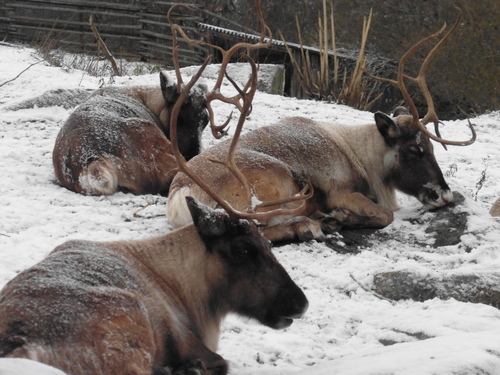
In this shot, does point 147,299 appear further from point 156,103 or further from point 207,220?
point 156,103

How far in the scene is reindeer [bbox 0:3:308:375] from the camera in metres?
2.91

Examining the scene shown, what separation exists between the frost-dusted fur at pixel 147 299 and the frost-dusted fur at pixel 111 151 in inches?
112

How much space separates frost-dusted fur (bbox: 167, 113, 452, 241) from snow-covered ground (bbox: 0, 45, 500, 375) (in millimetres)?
222

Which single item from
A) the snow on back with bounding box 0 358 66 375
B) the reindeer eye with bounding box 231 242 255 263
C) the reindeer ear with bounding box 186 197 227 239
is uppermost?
the snow on back with bounding box 0 358 66 375

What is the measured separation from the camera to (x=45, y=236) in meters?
5.39

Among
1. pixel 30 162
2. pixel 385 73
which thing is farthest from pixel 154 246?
pixel 385 73

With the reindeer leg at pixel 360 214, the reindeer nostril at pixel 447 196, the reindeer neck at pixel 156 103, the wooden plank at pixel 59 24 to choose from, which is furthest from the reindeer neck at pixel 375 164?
the wooden plank at pixel 59 24

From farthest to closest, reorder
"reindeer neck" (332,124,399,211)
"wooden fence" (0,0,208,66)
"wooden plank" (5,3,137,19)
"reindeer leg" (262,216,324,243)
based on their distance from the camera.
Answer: "wooden plank" (5,3,137,19), "wooden fence" (0,0,208,66), "reindeer neck" (332,124,399,211), "reindeer leg" (262,216,324,243)

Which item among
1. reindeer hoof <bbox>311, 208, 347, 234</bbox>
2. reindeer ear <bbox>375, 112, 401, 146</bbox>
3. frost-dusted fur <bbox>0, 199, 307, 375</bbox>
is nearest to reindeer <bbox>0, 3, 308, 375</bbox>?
frost-dusted fur <bbox>0, 199, 307, 375</bbox>

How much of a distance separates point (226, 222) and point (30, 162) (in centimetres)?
422

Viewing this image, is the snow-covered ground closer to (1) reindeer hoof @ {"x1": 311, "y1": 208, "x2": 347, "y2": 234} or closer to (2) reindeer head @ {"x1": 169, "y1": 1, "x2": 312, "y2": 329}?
(2) reindeer head @ {"x1": 169, "y1": 1, "x2": 312, "y2": 329}

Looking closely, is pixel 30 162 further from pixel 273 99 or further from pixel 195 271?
pixel 273 99

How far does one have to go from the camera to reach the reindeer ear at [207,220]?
3.71m

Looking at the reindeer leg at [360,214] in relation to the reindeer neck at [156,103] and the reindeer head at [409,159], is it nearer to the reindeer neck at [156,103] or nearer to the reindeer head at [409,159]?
the reindeer head at [409,159]
